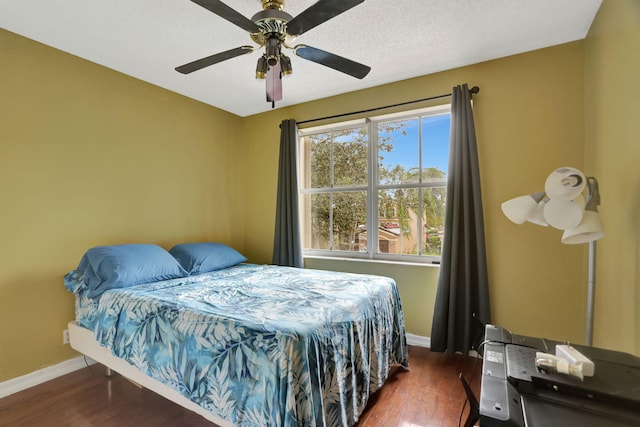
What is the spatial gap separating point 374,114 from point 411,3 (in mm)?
1262

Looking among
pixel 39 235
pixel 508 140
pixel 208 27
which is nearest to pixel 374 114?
pixel 508 140

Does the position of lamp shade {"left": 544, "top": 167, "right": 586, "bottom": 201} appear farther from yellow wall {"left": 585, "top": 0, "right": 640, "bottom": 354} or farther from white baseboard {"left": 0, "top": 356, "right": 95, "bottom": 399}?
white baseboard {"left": 0, "top": 356, "right": 95, "bottom": 399}

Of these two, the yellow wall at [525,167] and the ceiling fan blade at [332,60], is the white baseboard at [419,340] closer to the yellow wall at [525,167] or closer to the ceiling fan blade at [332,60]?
the yellow wall at [525,167]

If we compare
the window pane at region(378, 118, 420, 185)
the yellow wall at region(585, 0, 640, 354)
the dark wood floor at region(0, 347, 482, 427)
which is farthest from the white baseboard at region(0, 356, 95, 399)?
the yellow wall at region(585, 0, 640, 354)

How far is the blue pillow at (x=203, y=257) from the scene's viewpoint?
2854mm

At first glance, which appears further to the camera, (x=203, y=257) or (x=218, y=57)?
(x=203, y=257)

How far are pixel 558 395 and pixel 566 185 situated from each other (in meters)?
0.85

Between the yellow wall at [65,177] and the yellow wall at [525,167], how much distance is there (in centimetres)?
261

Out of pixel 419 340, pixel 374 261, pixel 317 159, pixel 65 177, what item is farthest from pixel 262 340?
pixel 317 159

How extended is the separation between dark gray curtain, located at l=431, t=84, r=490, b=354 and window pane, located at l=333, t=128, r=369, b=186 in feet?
3.08

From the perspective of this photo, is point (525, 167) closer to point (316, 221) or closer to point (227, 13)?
point (316, 221)

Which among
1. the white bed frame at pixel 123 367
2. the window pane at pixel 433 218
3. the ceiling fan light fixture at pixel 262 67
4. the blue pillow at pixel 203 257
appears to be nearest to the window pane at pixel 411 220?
the window pane at pixel 433 218

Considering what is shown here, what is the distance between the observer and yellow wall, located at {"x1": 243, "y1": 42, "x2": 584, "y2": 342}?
2277 millimetres

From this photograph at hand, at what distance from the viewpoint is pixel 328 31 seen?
214cm
